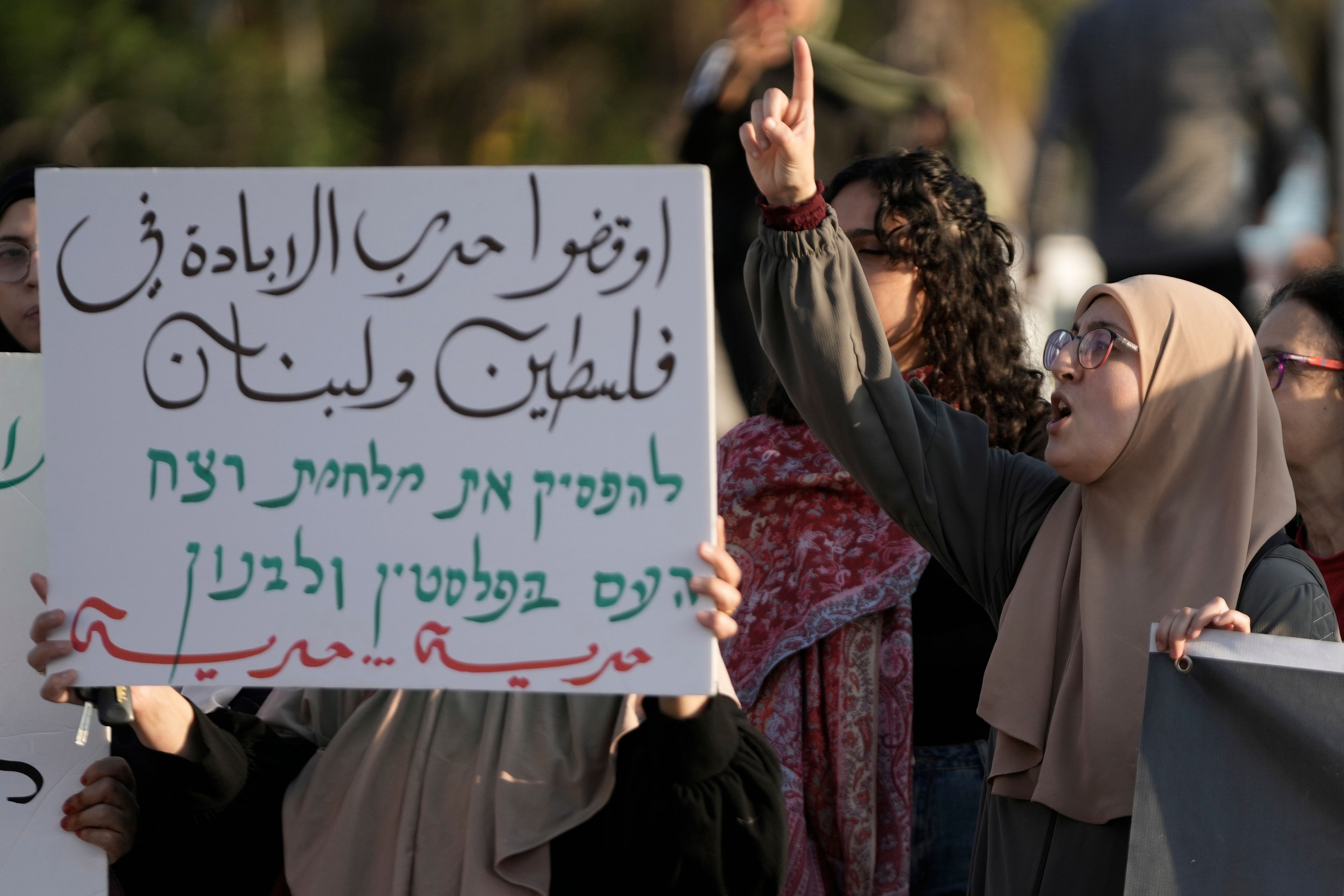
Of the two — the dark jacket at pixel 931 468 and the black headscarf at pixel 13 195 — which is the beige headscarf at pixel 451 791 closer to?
the dark jacket at pixel 931 468

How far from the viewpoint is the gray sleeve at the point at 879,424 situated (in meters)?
2.23

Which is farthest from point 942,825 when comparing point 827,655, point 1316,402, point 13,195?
point 13,195

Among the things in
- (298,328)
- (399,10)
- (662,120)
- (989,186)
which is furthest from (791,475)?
(399,10)

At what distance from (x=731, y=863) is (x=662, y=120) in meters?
6.70

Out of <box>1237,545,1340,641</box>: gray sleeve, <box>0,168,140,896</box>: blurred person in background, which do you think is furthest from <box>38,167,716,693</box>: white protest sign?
<box>1237,545,1340,641</box>: gray sleeve

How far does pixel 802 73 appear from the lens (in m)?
2.14

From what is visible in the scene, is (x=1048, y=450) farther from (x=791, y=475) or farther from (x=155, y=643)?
(x=155, y=643)

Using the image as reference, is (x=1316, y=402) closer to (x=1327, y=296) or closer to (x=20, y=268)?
(x=1327, y=296)

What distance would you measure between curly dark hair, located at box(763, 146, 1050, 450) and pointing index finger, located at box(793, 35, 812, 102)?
0.67 metres

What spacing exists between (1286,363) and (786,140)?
1244 millimetres

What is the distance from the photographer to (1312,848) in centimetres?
198

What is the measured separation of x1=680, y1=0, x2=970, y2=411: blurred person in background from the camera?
482 cm

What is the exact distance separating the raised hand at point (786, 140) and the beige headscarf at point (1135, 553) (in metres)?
0.51

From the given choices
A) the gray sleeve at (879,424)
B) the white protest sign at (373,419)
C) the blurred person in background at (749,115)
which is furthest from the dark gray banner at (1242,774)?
the blurred person in background at (749,115)
